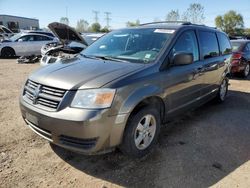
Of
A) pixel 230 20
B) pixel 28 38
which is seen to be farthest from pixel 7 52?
pixel 230 20

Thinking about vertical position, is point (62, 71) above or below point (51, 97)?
above

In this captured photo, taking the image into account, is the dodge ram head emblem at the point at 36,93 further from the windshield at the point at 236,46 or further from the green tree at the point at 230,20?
the green tree at the point at 230,20

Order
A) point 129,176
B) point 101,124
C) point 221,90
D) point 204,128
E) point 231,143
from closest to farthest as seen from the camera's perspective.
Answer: point 101,124 → point 129,176 → point 231,143 → point 204,128 → point 221,90

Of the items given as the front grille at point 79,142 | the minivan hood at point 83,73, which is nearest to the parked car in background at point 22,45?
the minivan hood at point 83,73

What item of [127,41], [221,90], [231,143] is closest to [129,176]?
[231,143]

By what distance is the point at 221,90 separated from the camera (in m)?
6.12

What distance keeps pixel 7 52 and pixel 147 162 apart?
15.2 m

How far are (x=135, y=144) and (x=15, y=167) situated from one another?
60.3 inches

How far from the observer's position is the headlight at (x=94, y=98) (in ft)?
9.38

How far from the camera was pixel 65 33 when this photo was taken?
1027 centimetres

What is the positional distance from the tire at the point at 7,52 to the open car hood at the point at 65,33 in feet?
23.9

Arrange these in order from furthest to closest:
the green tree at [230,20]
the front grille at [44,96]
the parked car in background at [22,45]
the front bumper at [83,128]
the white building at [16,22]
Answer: the green tree at [230,20] → the white building at [16,22] → the parked car in background at [22,45] → the front grille at [44,96] → the front bumper at [83,128]

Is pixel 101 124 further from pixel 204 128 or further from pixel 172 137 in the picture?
pixel 204 128

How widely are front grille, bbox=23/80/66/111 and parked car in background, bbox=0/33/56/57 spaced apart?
13577mm
